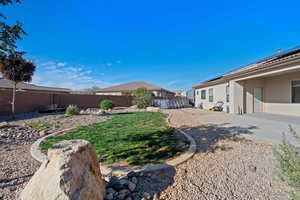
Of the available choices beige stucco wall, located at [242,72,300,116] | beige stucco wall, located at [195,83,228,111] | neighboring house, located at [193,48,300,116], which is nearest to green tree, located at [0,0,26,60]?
neighboring house, located at [193,48,300,116]

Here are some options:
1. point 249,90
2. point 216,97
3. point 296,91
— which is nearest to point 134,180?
point 249,90

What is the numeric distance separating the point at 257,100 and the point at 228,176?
10.1m

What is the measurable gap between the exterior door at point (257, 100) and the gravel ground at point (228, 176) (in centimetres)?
757

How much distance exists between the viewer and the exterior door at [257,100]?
32.0 ft

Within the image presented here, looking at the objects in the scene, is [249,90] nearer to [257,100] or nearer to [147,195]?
[257,100]

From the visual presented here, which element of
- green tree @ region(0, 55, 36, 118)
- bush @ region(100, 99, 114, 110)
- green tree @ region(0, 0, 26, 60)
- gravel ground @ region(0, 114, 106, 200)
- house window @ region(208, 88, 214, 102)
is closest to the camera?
gravel ground @ region(0, 114, 106, 200)

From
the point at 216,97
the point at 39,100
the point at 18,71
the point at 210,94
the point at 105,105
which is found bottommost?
the point at 105,105

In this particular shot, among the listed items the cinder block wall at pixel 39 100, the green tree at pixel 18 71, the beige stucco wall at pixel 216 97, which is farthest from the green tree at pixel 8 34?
the beige stucco wall at pixel 216 97

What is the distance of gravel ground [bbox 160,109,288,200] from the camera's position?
6.61 feet

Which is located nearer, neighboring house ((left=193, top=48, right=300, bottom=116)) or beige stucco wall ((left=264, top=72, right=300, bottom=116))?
neighboring house ((left=193, top=48, right=300, bottom=116))

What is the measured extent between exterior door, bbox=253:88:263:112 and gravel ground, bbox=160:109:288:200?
757cm

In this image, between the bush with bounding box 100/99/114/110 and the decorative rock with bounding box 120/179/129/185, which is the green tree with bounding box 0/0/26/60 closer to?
the decorative rock with bounding box 120/179/129/185

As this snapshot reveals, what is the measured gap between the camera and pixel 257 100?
32.4 ft

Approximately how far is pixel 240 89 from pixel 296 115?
337 cm
